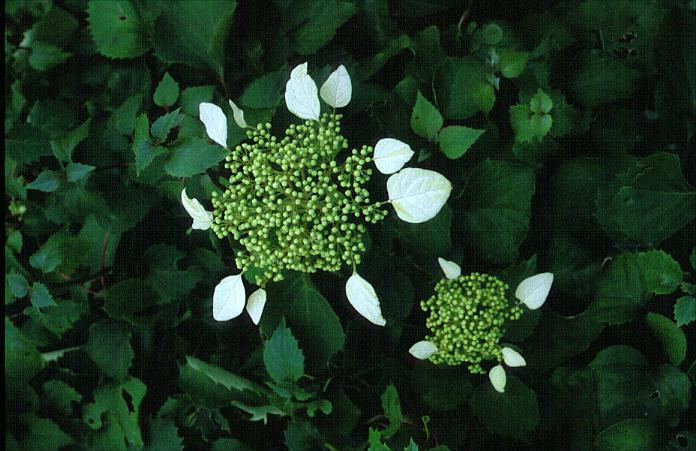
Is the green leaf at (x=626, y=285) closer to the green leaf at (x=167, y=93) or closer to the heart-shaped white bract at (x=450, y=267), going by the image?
the heart-shaped white bract at (x=450, y=267)

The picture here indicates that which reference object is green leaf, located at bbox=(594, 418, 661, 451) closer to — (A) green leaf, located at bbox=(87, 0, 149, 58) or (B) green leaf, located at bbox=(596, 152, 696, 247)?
(B) green leaf, located at bbox=(596, 152, 696, 247)

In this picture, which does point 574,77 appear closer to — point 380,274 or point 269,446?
point 380,274

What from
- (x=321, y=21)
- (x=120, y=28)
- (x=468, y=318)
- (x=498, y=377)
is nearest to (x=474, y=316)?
(x=468, y=318)

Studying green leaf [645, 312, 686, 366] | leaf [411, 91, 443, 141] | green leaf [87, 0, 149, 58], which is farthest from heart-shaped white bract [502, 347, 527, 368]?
green leaf [87, 0, 149, 58]

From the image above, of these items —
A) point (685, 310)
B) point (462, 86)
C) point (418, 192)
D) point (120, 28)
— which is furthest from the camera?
point (120, 28)

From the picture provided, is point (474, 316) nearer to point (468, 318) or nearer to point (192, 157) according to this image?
point (468, 318)

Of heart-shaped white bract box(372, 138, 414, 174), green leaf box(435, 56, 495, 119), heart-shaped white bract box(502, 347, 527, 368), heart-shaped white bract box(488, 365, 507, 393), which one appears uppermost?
heart-shaped white bract box(372, 138, 414, 174)
